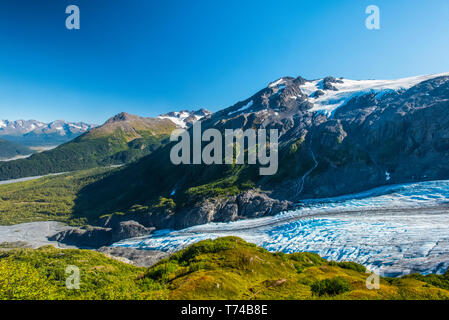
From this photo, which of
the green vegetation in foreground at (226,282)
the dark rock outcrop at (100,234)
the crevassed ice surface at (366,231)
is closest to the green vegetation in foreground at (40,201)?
the dark rock outcrop at (100,234)

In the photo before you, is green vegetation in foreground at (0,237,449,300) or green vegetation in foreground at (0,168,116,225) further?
green vegetation in foreground at (0,168,116,225)

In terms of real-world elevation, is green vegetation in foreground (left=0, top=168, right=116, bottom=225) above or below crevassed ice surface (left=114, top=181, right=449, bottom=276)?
below

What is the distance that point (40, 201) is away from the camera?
154 m

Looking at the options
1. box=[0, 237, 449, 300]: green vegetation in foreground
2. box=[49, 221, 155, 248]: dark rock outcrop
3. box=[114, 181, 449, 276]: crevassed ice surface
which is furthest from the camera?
box=[49, 221, 155, 248]: dark rock outcrop

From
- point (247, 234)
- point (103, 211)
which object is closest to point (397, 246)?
point (247, 234)

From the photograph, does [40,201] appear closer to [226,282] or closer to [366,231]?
[226,282]

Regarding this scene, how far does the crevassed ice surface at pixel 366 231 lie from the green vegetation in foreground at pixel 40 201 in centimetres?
8026

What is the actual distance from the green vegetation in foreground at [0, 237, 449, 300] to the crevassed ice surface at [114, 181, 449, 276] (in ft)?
57.2

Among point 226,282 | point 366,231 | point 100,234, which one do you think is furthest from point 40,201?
point 366,231

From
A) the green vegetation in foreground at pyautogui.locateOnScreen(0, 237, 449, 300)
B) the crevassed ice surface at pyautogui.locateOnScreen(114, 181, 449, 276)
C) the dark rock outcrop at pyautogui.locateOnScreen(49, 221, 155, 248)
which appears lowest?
the dark rock outcrop at pyautogui.locateOnScreen(49, 221, 155, 248)

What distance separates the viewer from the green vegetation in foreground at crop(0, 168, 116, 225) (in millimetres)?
127500

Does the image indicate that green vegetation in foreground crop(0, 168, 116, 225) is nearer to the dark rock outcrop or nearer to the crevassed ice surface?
the dark rock outcrop

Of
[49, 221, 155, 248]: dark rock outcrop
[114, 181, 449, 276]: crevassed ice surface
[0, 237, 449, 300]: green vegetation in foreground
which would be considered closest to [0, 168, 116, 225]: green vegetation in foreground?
[49, 221, 155, 248]: dark rock outcrop
